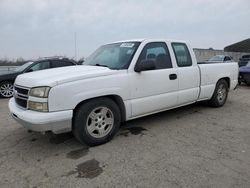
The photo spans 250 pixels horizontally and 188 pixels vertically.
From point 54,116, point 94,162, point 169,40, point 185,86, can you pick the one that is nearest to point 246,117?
point 185,86

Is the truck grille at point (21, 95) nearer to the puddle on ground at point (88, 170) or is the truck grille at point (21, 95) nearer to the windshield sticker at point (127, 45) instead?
the puddle on ground at point (88, 170)

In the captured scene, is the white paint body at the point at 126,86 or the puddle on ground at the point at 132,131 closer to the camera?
the white paint body at the point at 126,86

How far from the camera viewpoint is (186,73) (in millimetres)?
5422

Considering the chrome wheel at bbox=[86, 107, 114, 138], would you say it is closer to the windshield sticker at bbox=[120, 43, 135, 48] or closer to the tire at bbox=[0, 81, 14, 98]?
the windshield sticker at bbox=[120, 43, 135, 48]

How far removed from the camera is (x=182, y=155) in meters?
3.76

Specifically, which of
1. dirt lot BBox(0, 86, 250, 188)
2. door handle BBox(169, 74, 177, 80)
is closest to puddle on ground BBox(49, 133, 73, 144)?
dirt lot BBox(0, 86, 250, 188)

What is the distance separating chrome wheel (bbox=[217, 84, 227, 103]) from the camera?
6.70 meters

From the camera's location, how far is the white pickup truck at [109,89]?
12.0 ft

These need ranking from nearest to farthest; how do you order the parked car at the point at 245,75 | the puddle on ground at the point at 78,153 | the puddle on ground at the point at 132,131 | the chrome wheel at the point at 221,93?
1. the puddle on ground at the point at 78,153
2. the puddle on ground at the point at 132,131
3. the chrome wheel at the point at 221,93
4. the parked car at the point at 245,75

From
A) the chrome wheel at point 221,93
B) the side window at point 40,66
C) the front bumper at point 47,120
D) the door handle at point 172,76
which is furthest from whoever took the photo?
the side window at point 40,66

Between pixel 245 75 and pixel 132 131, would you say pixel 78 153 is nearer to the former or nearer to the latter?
pixel 132 131

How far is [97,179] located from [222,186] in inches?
59.3

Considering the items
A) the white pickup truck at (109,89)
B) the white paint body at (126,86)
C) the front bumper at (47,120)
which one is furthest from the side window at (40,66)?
the front bumper at (47,120)

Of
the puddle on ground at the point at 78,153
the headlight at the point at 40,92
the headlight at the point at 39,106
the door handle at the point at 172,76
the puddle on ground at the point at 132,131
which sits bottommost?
the puddle on ground at the point at 78,153
